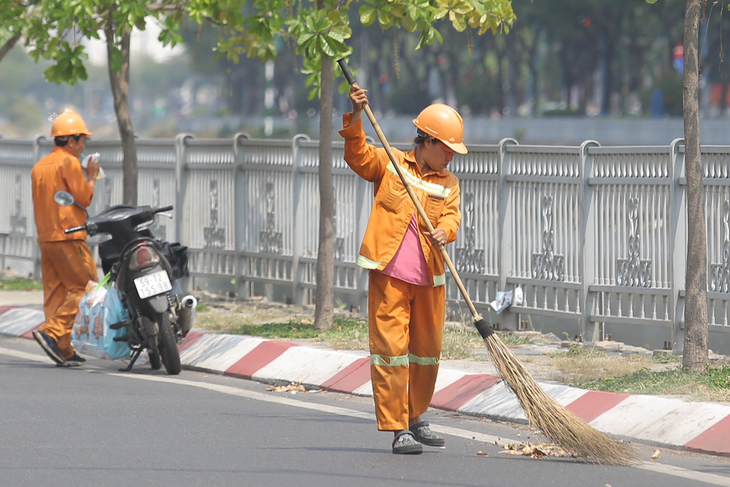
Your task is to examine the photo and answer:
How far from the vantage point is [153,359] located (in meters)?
9.16

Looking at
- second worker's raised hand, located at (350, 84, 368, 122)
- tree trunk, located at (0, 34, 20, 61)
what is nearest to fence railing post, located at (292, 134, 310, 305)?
tree trunk, located at (0, 34, 20, 61)

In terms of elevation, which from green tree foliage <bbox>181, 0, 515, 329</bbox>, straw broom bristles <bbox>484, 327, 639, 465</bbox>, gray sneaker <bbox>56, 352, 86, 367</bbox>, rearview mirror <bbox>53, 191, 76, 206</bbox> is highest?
green tree foliage <bbox>181, 0, 515, 329</bbox>

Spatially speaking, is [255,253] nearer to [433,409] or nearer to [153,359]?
[153,359]

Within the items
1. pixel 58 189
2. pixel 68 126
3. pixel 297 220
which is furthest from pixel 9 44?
pixel 58 189

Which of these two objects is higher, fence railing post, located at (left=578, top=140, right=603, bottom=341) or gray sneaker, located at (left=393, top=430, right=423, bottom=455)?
fence railing post, located at (left=578, top=140, right=603, bottom=341)

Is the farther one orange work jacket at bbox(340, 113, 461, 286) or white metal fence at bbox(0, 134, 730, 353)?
white metal fence at bbox(0, 134, 730, 353)

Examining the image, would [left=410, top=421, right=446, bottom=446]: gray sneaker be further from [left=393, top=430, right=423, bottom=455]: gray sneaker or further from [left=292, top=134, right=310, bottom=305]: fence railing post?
[left=292, top=134, right=310, bottom=305]: fence railing post

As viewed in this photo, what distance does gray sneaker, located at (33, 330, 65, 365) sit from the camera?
936cm

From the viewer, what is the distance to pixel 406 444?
20.0 ft

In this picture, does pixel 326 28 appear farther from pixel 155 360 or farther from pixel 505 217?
pixel 155 360

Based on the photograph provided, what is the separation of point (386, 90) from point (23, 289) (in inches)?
2809

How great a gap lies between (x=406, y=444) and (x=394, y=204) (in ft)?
3.77

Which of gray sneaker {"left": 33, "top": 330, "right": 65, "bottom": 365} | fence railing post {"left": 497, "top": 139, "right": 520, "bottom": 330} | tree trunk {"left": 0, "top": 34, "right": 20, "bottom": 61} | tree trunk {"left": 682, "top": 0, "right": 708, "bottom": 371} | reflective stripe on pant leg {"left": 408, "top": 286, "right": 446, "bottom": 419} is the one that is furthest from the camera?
tree trunk {"left": 0, "top": 34, "right": 20, "bottom": 61}

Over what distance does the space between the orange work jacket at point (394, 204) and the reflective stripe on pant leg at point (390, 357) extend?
0.16m
